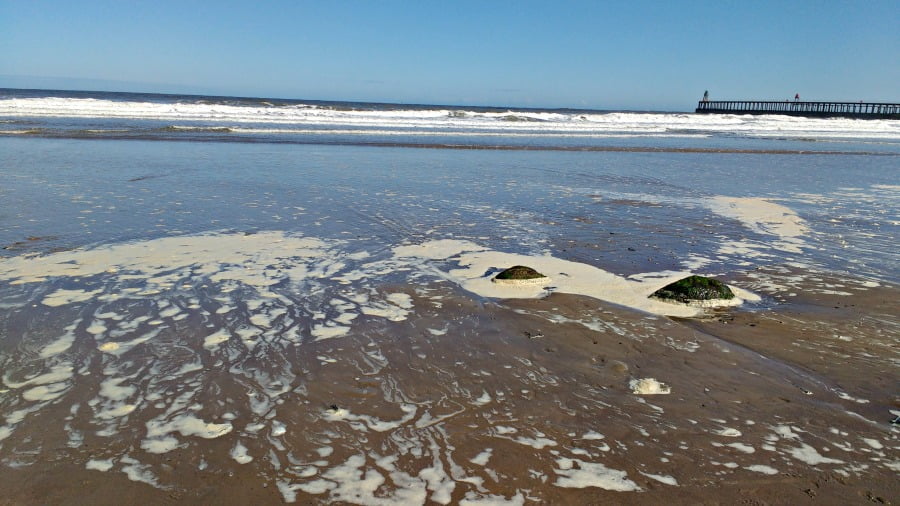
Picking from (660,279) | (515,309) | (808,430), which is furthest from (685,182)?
(808,430)

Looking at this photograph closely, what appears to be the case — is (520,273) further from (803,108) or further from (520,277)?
(803,108)

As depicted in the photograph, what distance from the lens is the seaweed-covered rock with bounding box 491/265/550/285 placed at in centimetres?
588

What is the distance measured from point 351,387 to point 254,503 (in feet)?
3.68

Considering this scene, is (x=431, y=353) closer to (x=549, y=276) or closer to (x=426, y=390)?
(x=426, y=390)

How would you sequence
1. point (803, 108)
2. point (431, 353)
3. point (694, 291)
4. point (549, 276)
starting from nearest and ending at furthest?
point (431, 353) < point (694, 291) < point (549, 276) < point (803, 108)

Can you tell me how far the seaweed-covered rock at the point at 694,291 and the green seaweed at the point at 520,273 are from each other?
1.11 meters

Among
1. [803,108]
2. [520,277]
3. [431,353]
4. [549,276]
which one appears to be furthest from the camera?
[803,108]

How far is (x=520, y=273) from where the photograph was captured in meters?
5.95

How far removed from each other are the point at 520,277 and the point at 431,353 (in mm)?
1927

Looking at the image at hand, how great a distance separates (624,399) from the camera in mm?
3643

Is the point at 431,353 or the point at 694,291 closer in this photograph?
the point at 431,353

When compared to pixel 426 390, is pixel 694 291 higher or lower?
higher

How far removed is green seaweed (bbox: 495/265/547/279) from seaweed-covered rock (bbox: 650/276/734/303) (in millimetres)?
1109

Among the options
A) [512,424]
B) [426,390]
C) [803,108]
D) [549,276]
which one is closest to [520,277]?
[549,276]
